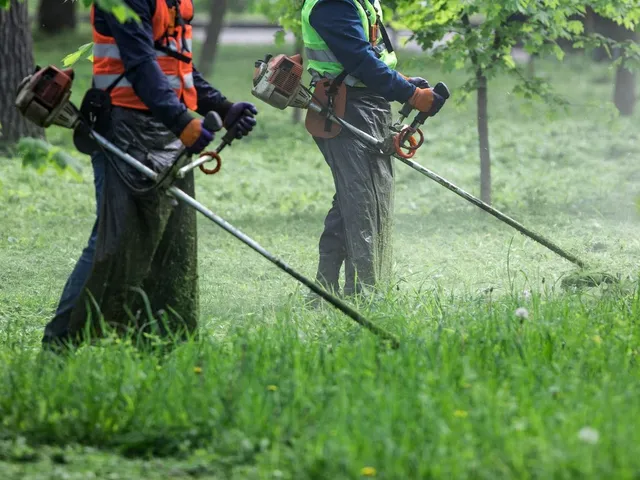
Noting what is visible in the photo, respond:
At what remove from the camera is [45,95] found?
188 inches

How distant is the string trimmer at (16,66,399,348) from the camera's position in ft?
15.6

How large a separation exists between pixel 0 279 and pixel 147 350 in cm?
284

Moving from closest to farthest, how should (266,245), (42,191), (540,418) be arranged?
(540,418) → (266,245) → (42,191)

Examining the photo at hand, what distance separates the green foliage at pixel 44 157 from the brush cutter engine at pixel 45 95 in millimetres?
208

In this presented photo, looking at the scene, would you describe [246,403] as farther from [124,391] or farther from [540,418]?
[540,418]

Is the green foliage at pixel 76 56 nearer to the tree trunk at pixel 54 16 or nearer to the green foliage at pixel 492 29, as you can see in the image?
the green foliage at pixel 492 29

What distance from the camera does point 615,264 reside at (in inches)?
301

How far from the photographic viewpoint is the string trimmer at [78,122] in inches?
187

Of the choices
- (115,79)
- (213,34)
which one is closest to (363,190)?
(115,79)

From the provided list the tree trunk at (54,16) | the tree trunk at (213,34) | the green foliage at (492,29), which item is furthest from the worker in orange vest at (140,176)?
the tree trunk at (54,16)

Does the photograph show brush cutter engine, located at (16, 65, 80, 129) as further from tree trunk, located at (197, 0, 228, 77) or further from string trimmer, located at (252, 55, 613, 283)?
tree trunk, located at (197, 0, 228, 77)

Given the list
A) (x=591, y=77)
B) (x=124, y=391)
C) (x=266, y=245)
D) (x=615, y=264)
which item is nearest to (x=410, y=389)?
(x=124, y=391)

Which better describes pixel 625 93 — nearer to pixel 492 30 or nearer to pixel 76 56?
pixel 492 30

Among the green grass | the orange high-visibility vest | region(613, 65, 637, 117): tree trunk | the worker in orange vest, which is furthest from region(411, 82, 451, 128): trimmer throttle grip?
region(613, 65, 637, 117): tree trunk
